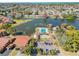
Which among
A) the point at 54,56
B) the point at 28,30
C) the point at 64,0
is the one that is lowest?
the point at 54,56

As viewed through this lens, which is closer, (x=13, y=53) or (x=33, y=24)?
(x=13, y=53)

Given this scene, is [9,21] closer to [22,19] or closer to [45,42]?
[22,19]

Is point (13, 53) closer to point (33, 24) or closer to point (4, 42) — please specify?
point (4, 42)

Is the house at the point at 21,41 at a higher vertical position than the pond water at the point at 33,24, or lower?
lower

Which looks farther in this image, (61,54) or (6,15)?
(6,15)

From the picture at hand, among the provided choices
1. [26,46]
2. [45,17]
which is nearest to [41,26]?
[45,17]

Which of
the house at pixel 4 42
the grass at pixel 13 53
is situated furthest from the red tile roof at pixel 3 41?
the grass at pixel 13 53

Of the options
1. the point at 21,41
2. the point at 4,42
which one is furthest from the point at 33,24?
the point at 4,42

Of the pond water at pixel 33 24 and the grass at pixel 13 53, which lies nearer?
the grass at pixel 13 53

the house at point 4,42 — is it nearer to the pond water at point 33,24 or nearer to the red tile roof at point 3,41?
the red tile roof at point 3,41
